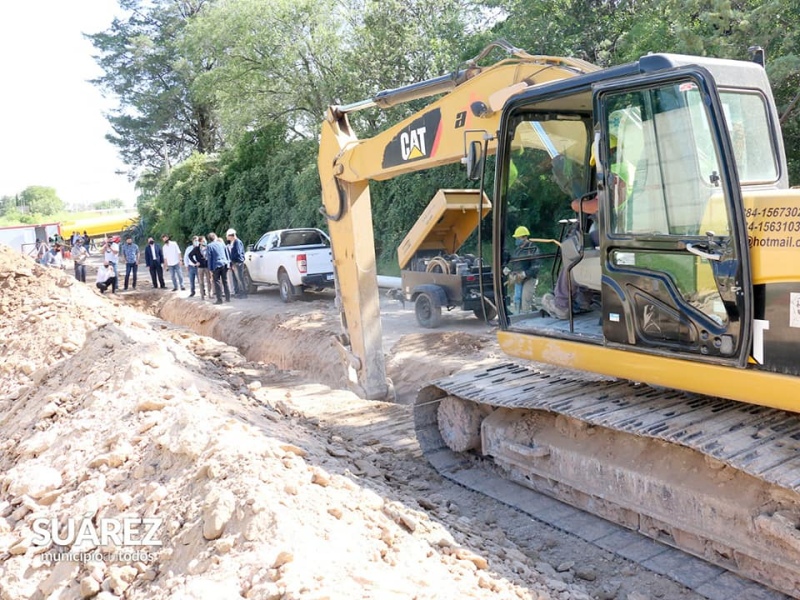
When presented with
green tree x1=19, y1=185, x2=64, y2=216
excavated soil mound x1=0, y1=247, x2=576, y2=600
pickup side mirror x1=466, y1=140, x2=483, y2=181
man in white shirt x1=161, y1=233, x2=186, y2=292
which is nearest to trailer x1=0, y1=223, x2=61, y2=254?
man in white shirt x1=161, y1=233, x2=186, y2=292

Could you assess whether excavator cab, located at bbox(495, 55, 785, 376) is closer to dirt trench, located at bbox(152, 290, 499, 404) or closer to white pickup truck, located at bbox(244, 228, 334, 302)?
dirt trench, located at bbox(152, 290, 499, 404)

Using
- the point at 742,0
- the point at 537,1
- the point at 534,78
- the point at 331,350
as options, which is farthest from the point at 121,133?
the point at 534,78

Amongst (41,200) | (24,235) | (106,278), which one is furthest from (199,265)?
(41,200)

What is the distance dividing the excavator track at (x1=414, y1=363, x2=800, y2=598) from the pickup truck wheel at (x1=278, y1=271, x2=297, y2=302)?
33.0ft

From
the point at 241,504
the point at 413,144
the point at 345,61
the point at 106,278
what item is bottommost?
the point at 241,504

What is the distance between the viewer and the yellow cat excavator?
4000mm

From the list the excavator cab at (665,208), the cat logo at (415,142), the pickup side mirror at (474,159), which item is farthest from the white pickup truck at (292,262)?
the excavator cab at (665,208)

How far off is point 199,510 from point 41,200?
90378mm

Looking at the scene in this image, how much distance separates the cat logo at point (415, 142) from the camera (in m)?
6.46

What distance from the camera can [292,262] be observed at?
16.0 m

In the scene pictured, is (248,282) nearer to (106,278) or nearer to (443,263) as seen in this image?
(106,278)

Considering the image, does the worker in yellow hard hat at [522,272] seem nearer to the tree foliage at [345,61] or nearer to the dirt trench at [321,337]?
the tree foliage at [345,61]

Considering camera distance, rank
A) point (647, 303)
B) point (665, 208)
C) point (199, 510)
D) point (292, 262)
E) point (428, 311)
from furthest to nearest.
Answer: point (292, 262)
point (428, 311)
point (647, 303)
point (665, 208)
point (199, 510)

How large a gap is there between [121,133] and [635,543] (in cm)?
4218
